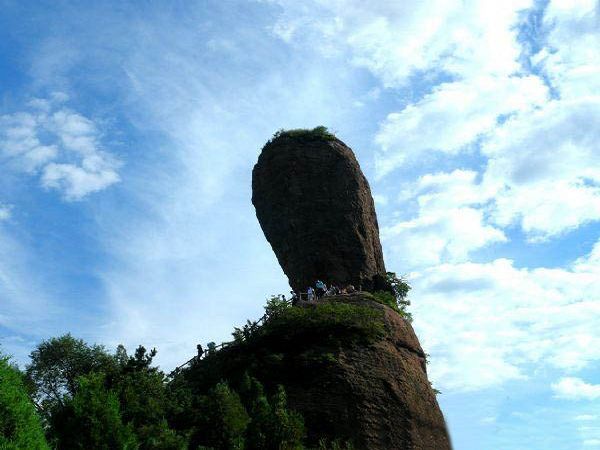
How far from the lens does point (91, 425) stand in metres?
19.4

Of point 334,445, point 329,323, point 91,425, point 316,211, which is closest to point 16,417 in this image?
point 91,425

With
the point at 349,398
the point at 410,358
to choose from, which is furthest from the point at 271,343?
the point at 410,358

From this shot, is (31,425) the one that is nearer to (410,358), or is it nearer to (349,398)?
(349,398)

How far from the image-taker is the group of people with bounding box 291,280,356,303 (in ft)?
117

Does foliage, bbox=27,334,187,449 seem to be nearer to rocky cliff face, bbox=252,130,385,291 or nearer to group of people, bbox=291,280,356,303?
group of people, bbox=291,280,356,303

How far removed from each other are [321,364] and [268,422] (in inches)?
230

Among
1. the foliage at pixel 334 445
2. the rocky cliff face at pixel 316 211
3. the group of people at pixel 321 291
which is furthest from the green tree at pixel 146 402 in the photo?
the rocky cliff face at pixel 316 211

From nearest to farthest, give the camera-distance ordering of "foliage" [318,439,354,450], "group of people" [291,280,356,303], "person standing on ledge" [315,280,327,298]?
"foliage" [318,439,354,450] → "group of people" [291,280,356,303] → "person standing on ledge" [315,280,327,298]

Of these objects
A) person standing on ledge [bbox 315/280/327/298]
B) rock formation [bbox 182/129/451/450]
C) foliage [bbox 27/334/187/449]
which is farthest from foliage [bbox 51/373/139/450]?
person standing on ledge [bbox 315/280/327/298]

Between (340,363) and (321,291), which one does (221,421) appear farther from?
(321,291)

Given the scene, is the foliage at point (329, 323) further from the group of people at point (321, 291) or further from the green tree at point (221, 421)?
the green tree at point (221, 421)

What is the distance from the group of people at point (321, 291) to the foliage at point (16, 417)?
→ 20.7 meters

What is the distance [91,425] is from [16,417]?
517cm

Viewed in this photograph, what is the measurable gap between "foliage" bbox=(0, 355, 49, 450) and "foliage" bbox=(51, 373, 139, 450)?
4287mm
